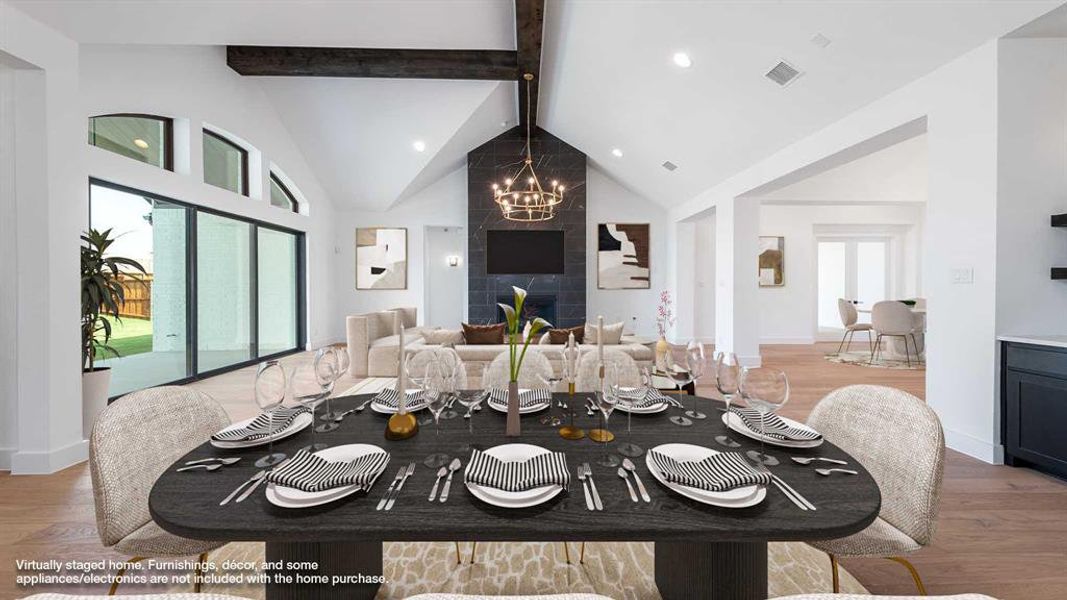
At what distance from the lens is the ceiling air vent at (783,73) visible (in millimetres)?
3330

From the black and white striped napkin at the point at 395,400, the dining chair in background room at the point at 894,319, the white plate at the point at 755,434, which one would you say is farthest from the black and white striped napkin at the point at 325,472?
the dining chair in background room at the point at 894,319

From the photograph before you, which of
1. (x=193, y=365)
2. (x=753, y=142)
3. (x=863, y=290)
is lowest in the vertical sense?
(x=193, y=365)

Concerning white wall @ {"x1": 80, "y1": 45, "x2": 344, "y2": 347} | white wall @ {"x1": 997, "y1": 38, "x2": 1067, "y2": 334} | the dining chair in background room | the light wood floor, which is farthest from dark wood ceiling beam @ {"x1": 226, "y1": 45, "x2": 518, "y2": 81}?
the dining chair in background room

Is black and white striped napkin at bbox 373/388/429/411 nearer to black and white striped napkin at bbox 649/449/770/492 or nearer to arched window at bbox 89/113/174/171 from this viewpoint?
black and white striped napkin at bbox 649/449/770/492

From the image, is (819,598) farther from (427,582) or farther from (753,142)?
(753,142)

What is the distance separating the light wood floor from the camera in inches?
61.0

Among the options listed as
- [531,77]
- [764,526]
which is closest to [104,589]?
[764,526]

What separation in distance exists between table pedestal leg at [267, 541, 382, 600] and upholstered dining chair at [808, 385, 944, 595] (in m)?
1.18

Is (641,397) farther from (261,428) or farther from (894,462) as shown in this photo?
(261,428)

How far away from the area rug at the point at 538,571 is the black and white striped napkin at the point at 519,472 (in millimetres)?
827

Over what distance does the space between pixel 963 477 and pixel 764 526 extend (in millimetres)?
2574

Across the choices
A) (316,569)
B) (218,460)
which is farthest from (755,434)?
(218,460)

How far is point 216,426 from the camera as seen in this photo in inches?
54.7

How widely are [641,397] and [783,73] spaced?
3.44 metres
